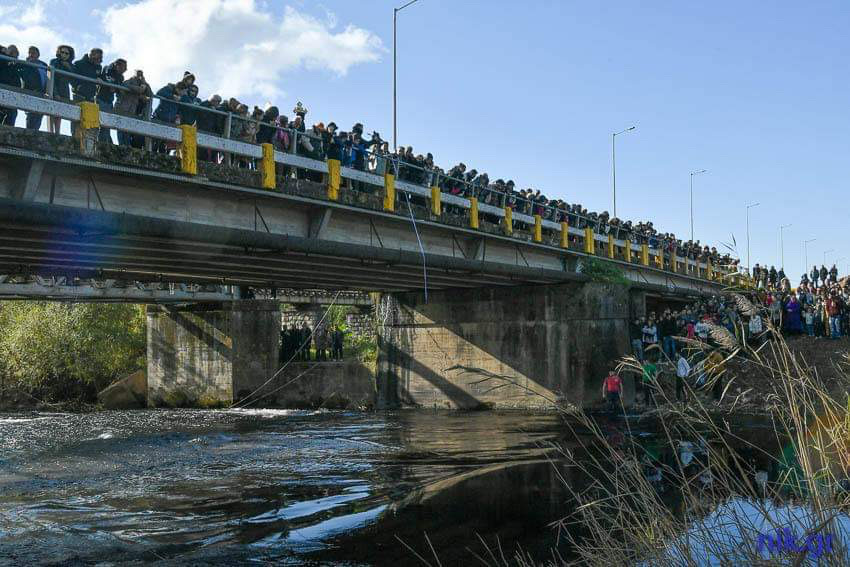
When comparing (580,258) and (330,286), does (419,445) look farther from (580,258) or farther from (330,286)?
(580,258)

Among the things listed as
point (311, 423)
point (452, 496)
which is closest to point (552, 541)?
point (452, 496)

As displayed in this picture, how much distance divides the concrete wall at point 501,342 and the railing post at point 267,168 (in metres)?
9.73

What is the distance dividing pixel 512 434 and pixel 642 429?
3.02 meters

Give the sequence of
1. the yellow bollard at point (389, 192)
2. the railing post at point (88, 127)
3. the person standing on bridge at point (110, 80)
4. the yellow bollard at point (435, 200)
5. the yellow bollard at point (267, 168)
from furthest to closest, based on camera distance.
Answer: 1. the yellow bollard at point (435, 200)
2. the yellow bollard at point (389, 192)
3. the yellow bollard at point (267, 168)
4. the person standing on bridge at point (110, 80)
5. the railing post at point (88, 127)

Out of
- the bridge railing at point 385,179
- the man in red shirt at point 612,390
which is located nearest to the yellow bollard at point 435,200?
the bridge railing at point 385,179

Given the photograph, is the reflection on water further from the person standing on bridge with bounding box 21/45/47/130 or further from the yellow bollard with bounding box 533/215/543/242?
the yellow bollard with bounding box 533/215/543/242

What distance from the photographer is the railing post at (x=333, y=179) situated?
56.6 ft

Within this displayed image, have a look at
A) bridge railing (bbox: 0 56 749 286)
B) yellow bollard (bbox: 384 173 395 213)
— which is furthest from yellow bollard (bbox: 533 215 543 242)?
yellow bollard (bbox: 384 173 395 213)

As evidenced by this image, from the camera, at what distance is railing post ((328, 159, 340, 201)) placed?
1727 cm

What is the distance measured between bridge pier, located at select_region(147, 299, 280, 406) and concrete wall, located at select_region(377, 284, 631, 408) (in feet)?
17.2

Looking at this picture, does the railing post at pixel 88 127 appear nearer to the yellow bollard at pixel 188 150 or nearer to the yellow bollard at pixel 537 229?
the yellow bollard at pixel 188 150

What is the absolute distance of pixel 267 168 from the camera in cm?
1573

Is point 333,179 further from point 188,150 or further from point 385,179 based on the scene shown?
point 188,150

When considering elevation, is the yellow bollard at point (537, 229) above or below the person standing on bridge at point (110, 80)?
below
